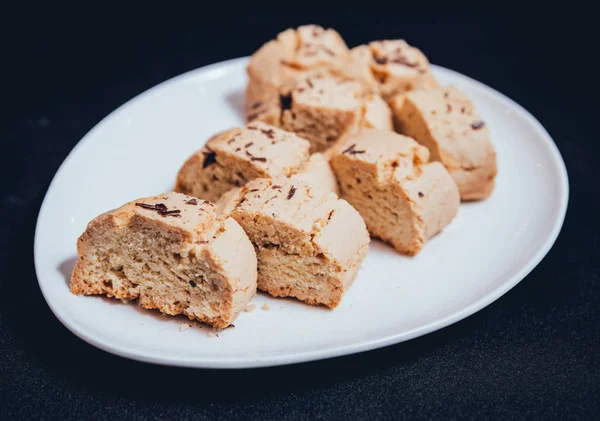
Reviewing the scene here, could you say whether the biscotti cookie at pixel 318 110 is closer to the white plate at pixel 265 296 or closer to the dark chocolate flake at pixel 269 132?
the dark chocolate flake at pixel 269 132

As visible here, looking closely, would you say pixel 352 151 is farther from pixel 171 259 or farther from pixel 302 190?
pixel 171 259

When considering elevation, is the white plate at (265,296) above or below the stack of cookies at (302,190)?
below

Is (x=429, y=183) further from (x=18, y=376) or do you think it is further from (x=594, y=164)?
(x=18, y=376)

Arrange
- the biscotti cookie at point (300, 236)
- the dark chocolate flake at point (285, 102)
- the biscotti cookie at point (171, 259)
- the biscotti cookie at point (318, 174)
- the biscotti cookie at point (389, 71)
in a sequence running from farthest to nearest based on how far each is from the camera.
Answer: the biscotti cookie at point (389, 71)
the dark chocolate flake at point (285, 102)
the biscotti cookie at point (318, 174)
the biscotti cookie at point (300, 236)
the biscotti cookie at point (171, 259)

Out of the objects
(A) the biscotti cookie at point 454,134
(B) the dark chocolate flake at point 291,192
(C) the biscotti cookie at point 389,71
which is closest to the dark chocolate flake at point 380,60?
(C) the biscotti cookie at point 389,71

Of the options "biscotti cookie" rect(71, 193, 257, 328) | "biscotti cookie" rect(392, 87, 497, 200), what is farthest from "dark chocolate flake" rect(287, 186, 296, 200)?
"biscotti cookie" rect(392, 87, 497, 200)

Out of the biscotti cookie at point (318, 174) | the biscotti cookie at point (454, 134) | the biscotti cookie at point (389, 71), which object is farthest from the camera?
the biscotti cookie at point (389, 71)
